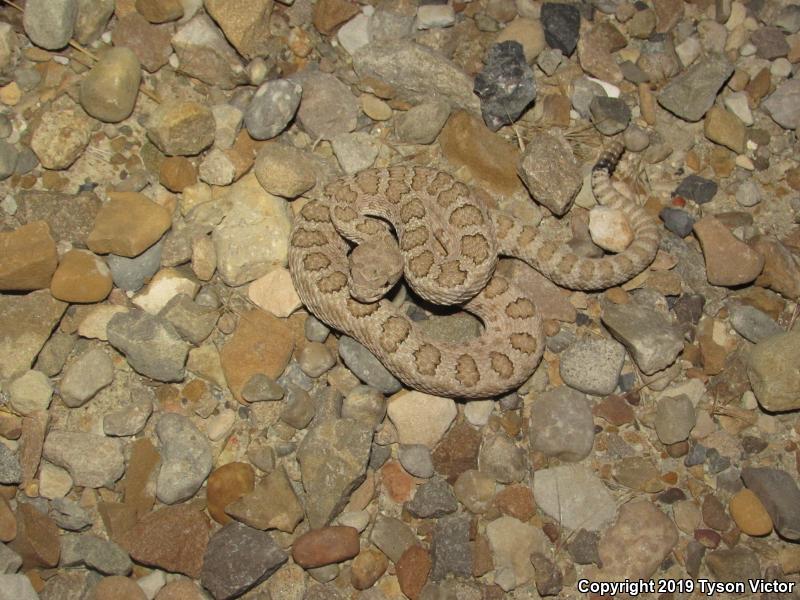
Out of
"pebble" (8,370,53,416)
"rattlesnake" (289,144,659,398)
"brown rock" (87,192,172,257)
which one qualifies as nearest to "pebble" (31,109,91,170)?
"brown rock" (87,192,172,257)

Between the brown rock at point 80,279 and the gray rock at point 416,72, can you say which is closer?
the brown rock at point 80,279

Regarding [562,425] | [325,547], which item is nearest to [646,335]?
[562,425]

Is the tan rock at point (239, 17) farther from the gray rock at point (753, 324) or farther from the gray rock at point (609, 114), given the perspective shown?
the gray rock at point (753, 324)

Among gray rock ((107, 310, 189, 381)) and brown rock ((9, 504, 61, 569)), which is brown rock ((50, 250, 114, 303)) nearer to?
gray rock ((107, 310, 189, 381))

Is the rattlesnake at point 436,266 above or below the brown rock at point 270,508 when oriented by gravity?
above

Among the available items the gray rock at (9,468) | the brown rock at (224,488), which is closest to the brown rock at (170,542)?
the brown rock at (224,488)

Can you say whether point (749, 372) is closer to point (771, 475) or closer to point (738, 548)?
point (771, 475)
